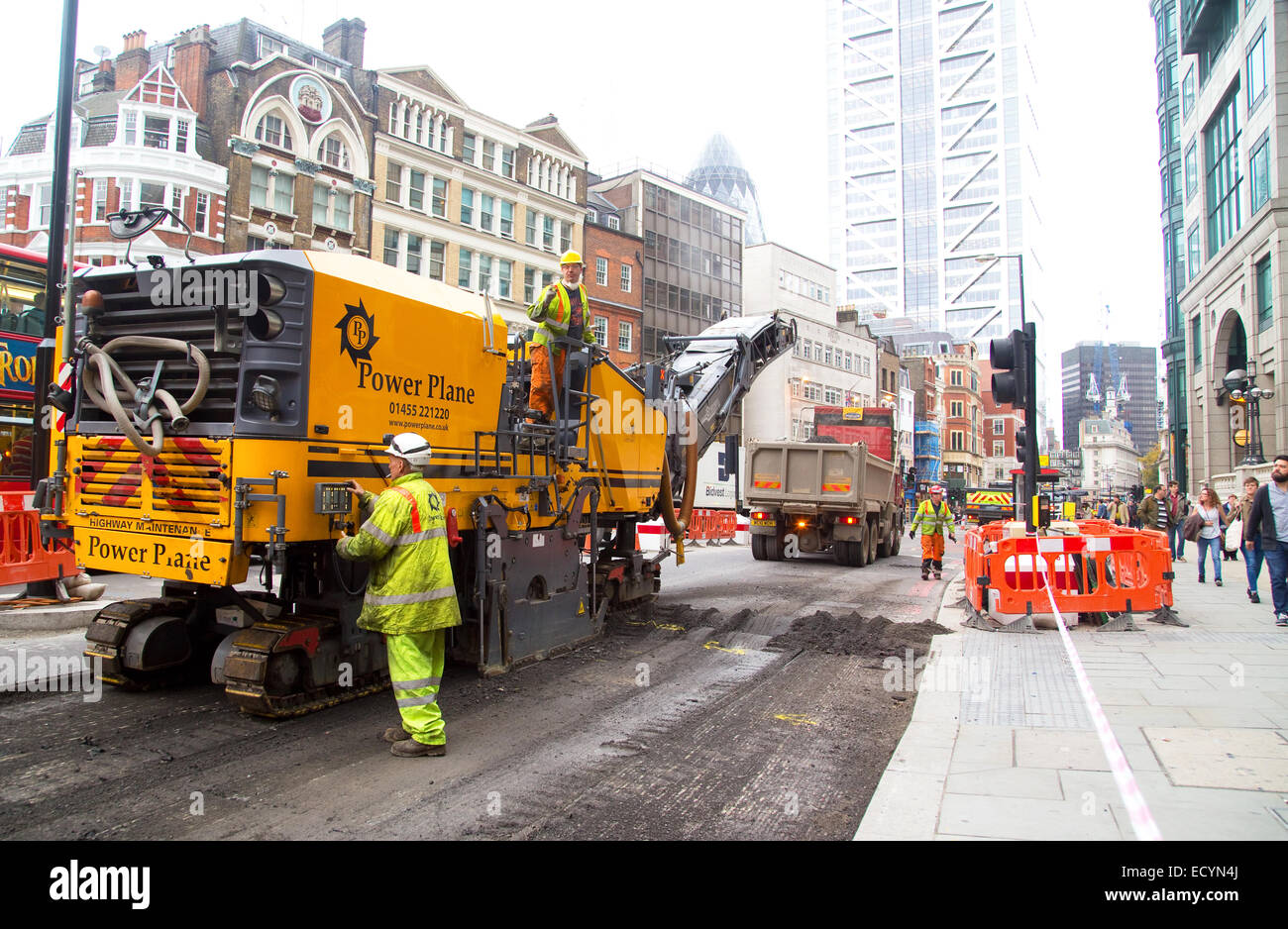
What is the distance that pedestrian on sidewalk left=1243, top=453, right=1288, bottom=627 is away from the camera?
914cm

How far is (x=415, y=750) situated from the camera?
465 centimetres

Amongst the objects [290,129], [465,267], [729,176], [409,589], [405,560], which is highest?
[729,176]

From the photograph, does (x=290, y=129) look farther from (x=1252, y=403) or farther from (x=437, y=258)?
(x=1252, y=403)

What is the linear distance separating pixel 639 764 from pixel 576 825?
0.92 metres

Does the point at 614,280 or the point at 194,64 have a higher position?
the point at 194,64

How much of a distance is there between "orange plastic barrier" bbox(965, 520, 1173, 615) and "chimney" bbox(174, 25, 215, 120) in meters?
29.5

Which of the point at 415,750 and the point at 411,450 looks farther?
the point at 411,450

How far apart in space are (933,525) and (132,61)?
105ft

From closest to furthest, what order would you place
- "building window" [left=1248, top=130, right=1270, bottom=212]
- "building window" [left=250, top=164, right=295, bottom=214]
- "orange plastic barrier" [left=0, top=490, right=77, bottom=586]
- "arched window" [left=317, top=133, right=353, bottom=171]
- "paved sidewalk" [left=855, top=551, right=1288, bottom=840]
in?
1. "paved sidewalk" [left=855, top=551, right=1288, bottom=840]
2. "orange plastic barrier" [left=0, top=490, right=77, bottom=586]
3. "building window" [left=1248, top=130, right=1270, bottom=212]
4. "building window" [left=250, top=164, right=295, bottom=214]
5. "arched window" [left=317, top=133, right=353, bottom=171]

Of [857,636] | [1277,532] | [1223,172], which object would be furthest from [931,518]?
[1223,172]

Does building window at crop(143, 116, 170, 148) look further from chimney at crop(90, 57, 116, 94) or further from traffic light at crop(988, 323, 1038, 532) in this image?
traffic light at crop(988, 323, 1038, 532)

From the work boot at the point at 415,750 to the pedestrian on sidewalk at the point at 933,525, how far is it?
34.3 feet

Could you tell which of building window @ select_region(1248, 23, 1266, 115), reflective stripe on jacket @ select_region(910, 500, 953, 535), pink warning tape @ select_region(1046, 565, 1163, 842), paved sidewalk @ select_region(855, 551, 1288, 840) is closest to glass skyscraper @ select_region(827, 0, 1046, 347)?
building window @ select_region(1248, 23, 1266, 115)
